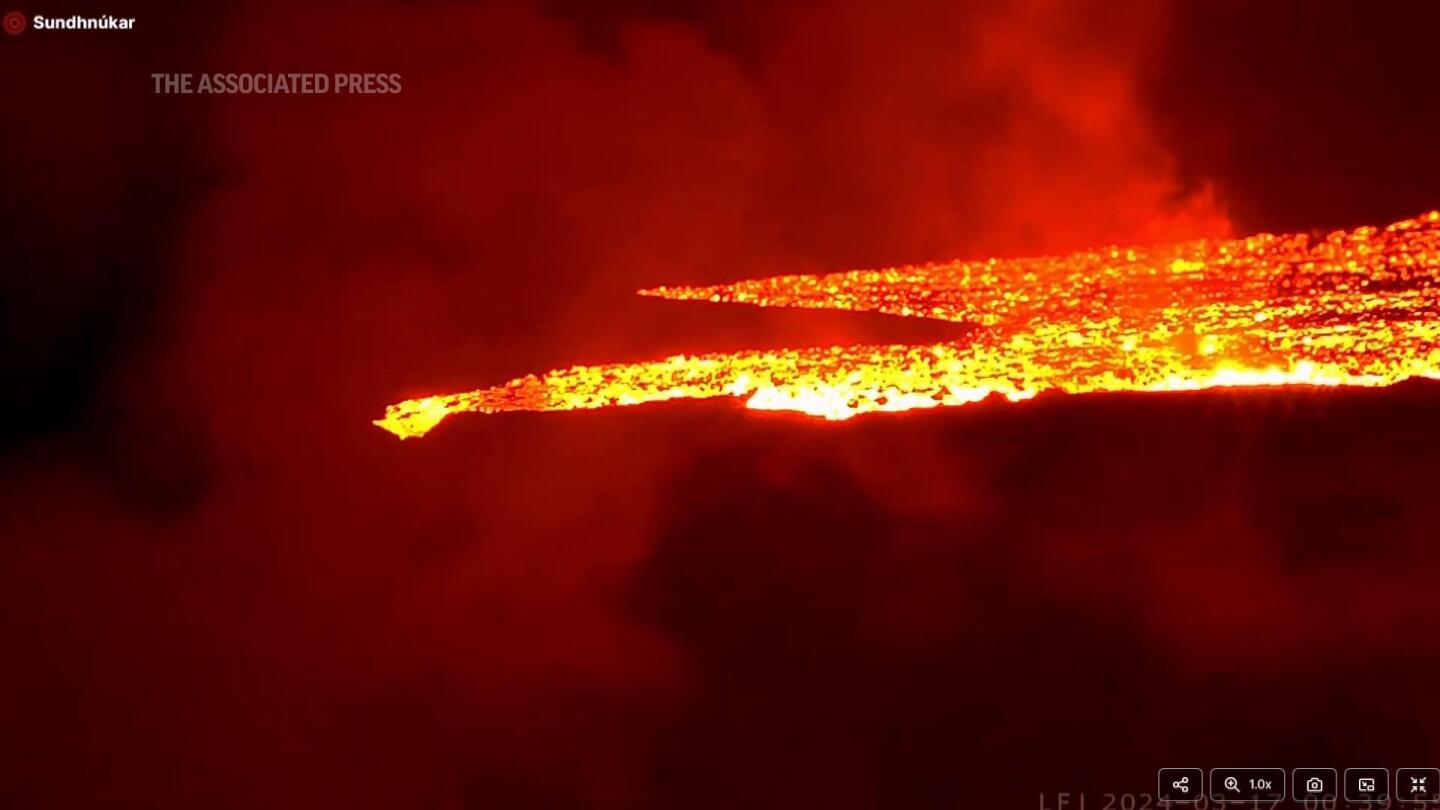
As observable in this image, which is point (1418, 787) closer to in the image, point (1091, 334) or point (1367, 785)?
point (1367, 785)

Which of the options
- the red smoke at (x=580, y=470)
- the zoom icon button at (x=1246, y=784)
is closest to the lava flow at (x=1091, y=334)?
the red smoke at (x=580, y=470)

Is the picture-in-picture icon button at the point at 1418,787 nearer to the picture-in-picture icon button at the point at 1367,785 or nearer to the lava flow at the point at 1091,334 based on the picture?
the picture-in-picture icon button at the point at 1367,785

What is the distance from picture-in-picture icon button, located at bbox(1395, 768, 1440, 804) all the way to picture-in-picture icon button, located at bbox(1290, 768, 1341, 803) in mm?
78

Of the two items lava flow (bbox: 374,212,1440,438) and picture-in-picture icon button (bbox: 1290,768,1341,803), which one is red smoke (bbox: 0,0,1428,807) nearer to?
lava flow (bbox: 374,212,1440,438)

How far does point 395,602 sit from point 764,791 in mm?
567

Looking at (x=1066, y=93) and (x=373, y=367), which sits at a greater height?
(x=1066, y=93)

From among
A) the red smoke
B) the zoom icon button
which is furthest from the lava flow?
the zoom icon button

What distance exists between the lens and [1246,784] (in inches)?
51.0

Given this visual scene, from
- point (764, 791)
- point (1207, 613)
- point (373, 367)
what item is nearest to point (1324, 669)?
point (1207, 613)

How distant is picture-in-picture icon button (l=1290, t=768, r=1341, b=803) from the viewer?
4.24 ft

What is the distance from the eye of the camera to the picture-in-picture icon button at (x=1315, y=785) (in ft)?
4.24

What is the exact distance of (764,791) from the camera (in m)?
1.33

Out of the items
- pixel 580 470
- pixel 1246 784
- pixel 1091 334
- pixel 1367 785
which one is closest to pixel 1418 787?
pixel 1367 785

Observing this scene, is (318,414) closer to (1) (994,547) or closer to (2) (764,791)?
(2) (764,791)
